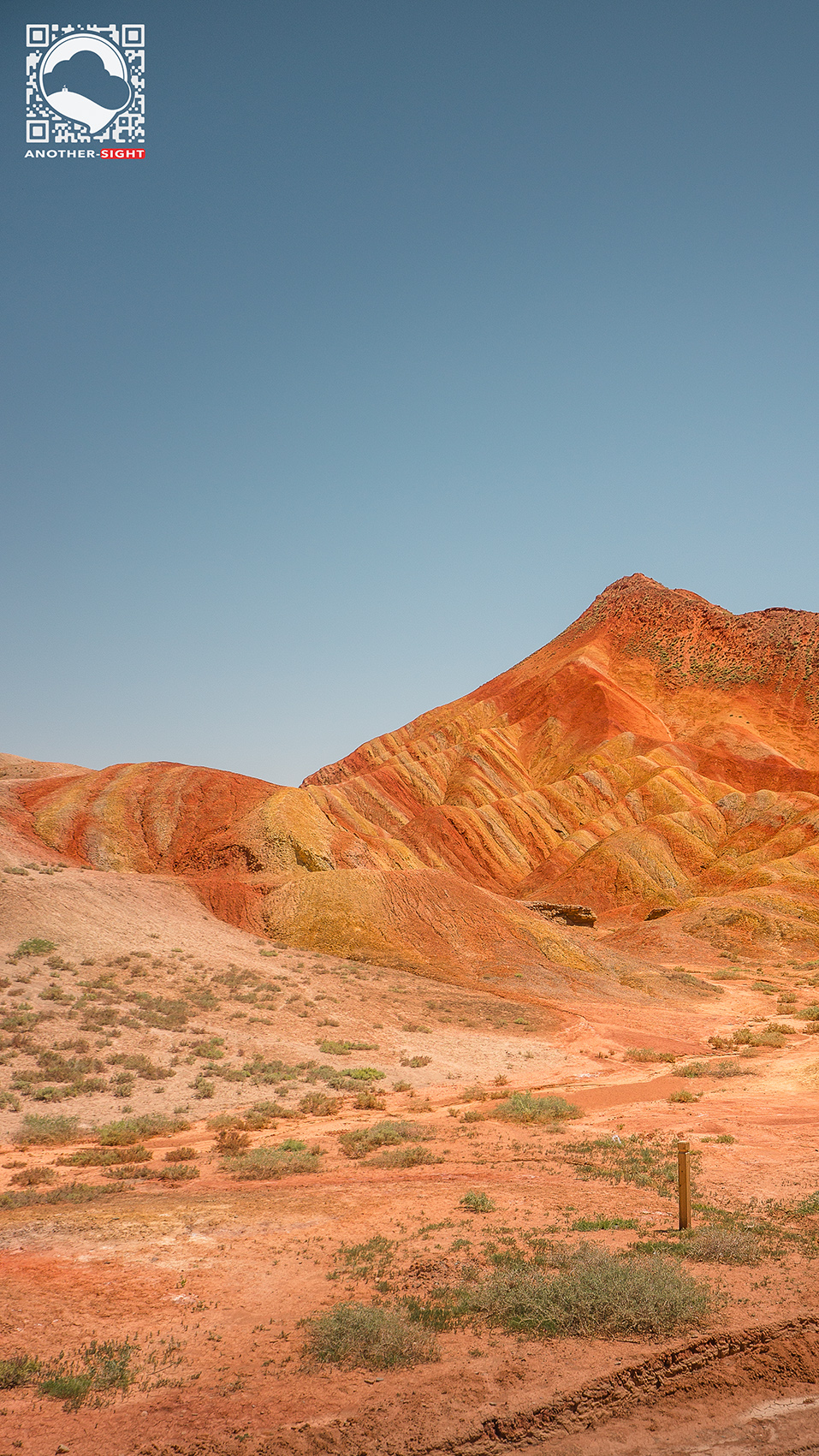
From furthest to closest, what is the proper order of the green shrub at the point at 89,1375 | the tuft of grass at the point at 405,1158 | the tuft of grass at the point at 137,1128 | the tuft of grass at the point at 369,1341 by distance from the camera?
the tuft of grass at the point at 137,1128 < the tuft of grass at the point at 405,1158 < the tuft of grass at the point at 369,1341 < the green shrub at the point at 89,1375

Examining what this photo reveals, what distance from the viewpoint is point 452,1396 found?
6.80 meters

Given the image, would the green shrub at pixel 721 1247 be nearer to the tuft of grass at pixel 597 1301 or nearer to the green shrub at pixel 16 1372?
the tuft of grass at pixel 597 1301

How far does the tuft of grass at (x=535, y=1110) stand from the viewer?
17.1m

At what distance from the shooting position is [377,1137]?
1516cm

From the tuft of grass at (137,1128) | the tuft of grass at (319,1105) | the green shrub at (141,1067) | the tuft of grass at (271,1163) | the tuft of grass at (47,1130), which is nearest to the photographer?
the tuft of grass at (271,1163)

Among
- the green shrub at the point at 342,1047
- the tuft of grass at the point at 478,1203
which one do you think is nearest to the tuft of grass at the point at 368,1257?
the tuft of grass at the point at 478,1203

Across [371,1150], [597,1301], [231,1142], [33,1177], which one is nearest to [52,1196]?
[33,1177]

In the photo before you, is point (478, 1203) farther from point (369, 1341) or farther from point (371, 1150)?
point (369, 1341)

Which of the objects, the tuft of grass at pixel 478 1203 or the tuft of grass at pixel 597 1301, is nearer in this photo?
the tuft of grass at pixel 597 1301

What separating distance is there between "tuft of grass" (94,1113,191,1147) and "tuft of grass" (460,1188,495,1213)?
6914 mm

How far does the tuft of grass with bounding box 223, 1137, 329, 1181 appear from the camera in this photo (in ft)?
43.4

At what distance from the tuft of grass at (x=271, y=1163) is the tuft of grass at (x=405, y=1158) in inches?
39.2

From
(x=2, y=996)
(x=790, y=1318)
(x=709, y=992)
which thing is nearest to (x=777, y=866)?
(x=709, y=992)

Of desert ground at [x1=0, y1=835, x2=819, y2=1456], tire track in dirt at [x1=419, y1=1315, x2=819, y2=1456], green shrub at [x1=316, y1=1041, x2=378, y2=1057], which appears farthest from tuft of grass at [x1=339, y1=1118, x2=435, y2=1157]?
tire track in dirt at [x1=419, y1=1315, x2=819, y2=1456]
